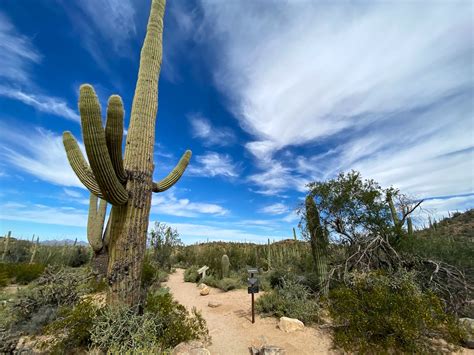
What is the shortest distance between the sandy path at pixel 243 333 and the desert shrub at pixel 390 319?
0.48 m

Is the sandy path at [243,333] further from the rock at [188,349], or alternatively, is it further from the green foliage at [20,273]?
the green foliage at [20,273]

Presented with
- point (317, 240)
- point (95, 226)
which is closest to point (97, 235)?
point (95, 226)

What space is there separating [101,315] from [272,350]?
9.15ft

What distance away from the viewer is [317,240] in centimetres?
720

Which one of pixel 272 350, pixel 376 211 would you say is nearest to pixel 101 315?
pixel 272 350

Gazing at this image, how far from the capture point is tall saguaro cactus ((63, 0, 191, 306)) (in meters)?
3.12

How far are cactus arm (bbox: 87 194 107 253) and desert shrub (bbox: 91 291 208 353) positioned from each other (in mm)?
5942

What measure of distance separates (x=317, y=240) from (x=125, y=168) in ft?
19.4

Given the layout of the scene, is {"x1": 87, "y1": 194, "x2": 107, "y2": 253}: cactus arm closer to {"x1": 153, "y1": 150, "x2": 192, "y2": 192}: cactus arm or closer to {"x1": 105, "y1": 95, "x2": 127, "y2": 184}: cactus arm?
{"x1": 153, "y1": 150, "x2": 192, "y2": 192}: cactus arm

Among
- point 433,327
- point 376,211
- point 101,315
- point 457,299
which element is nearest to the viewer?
→ point 101,315

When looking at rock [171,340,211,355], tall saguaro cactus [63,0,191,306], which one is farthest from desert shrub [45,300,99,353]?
rock [171,340,211,355]

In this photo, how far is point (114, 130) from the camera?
3314mm

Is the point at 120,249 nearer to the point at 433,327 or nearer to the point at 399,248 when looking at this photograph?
the point at 433,327

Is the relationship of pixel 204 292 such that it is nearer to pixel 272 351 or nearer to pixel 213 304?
pixel 213 304
